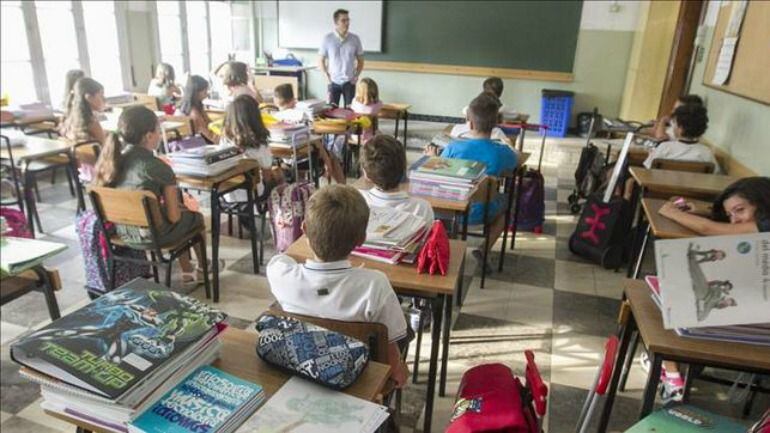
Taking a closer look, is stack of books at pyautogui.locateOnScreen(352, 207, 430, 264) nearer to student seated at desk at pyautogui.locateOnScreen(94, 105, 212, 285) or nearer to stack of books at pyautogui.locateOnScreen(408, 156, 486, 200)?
stack of books at pyautogui.locateOnScreen(408, 156, 486, 200)

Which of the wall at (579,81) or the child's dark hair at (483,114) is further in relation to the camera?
the wall at (579,81)

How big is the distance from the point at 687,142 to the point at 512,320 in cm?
180

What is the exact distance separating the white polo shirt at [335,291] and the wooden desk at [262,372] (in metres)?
0.21

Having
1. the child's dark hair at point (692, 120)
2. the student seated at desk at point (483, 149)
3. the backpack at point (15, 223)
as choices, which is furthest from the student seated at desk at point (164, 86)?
the child's dark hair at point (692, 120)

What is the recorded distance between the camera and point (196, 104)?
401 centimetres

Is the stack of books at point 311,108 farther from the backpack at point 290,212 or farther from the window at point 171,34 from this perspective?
the window at point 171,34

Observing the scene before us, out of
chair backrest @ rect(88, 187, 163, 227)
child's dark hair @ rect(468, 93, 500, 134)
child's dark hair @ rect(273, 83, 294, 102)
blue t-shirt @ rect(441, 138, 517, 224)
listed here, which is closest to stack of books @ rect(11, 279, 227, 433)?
chair backrest @ rect(88, 187, 163, 227)

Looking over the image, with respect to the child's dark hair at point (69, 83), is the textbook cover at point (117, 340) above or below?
below

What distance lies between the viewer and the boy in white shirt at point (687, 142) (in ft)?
10.8

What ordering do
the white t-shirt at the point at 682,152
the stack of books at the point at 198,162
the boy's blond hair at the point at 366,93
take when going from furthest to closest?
the boy's blond hair at the point at 366,93 < the white t-shirt at the point at 682,152 < the stack of books at the point at 198,162

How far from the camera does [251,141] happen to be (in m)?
3.14

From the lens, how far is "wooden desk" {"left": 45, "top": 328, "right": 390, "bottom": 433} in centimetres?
104

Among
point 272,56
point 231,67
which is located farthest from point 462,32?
point 231,67

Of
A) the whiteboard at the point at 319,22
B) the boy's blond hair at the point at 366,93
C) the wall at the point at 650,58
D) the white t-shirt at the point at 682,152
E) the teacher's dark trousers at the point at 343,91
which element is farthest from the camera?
Result: the whiteboard at the point at 319,22
